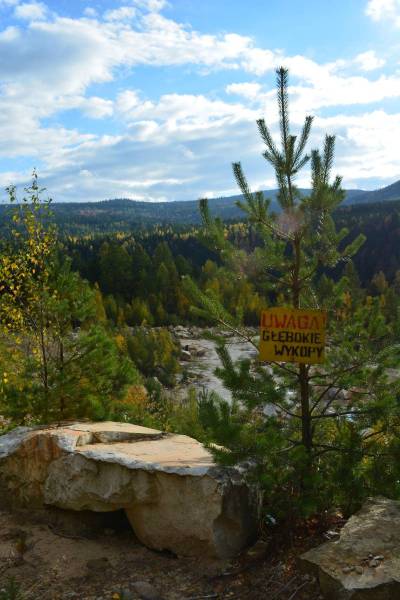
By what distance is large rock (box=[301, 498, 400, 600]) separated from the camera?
417cm

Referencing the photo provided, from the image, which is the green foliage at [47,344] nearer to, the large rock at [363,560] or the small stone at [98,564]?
the small stone at [98,564]

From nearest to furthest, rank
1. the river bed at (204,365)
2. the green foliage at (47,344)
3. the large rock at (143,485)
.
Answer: the large rock at (143,485) < the green foliage at (47,344) < the river bed at (204,365)

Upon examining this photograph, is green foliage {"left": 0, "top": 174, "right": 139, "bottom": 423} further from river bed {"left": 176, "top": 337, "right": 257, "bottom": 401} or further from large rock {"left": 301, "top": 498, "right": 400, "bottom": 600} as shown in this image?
river bed {"left": 176, "top": 337, "right": 257, "bottom": 401}

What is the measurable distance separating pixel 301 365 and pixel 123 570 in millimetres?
3084

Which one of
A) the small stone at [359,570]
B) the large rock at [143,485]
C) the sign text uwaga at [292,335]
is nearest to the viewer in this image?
the small stone at [359,570]

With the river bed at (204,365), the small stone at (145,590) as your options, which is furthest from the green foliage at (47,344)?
the river bed at (204,365)

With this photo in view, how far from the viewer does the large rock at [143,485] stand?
5910 millimetres

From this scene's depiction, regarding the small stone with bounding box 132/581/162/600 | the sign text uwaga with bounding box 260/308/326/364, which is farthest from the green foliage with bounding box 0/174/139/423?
the sign text uwaga with bounding box 260/308/326/364

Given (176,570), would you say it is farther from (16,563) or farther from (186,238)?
(186,238)

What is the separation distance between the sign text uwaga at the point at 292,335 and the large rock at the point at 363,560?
165 centimetres

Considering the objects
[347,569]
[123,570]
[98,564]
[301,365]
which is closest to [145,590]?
[123,570]

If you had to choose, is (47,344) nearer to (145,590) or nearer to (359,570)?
(145,590)

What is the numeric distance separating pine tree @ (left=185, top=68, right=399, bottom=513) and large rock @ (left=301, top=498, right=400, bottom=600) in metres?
0.55

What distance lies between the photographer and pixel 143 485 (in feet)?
20.6
